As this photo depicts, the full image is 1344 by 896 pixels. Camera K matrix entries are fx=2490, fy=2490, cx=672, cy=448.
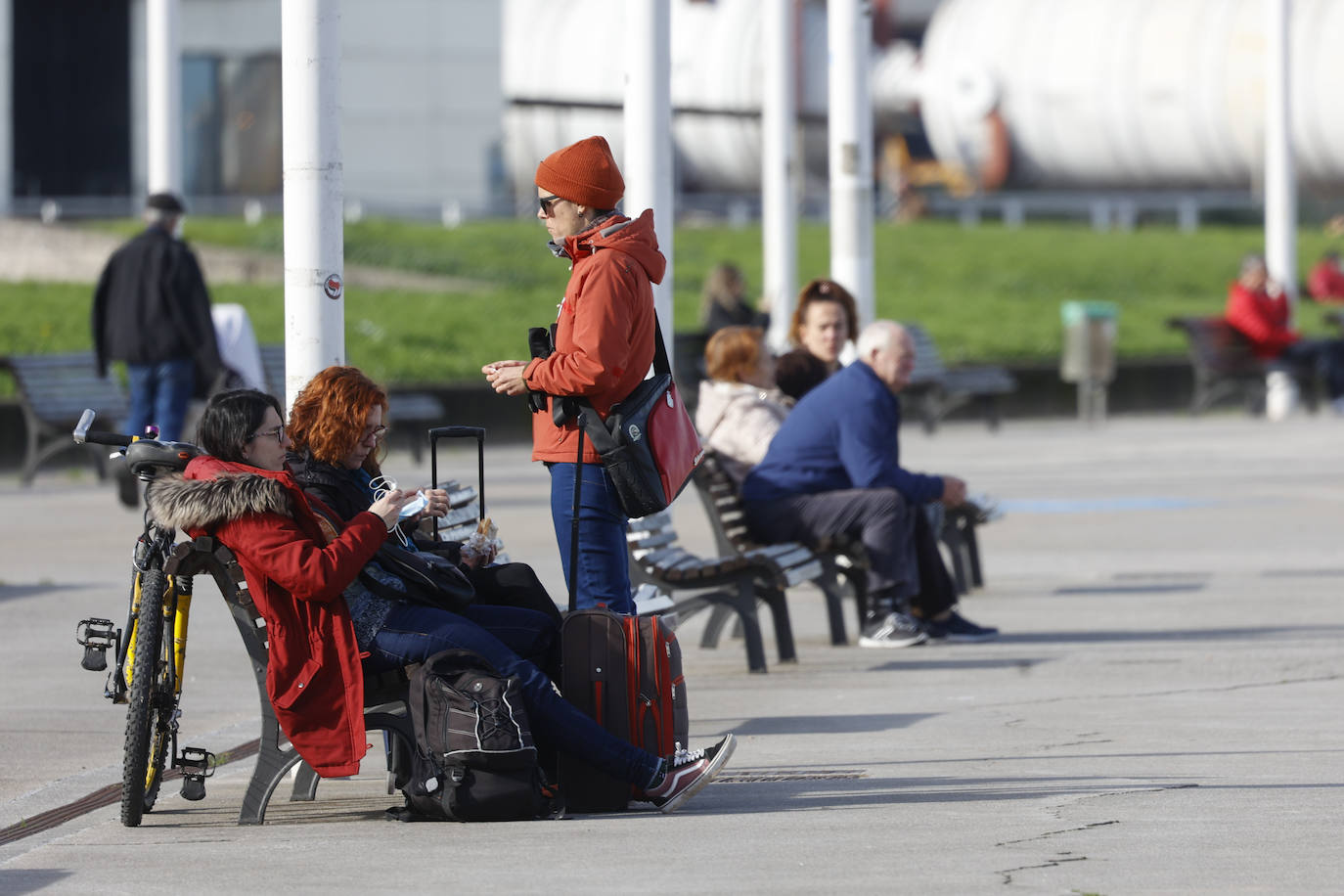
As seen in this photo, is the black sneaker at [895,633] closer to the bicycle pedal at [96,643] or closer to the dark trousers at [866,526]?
the dark trousers at [866,526]

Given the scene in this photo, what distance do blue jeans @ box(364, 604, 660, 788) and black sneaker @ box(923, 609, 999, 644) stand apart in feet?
12.6

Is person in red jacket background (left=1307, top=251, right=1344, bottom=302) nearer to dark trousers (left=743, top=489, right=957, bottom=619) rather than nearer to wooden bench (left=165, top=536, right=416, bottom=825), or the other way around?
dark trousers (left=743, top=489, right=957, bottom=619)

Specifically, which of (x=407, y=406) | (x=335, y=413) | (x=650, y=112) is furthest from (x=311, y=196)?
(x=407, y=406)

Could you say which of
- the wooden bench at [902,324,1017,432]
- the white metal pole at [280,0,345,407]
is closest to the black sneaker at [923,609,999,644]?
the white metal pole at [280,0,345,407]

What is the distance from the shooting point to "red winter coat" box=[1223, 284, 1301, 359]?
81.7 ft

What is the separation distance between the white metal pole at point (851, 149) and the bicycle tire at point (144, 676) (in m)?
9.13

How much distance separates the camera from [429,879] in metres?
5.69

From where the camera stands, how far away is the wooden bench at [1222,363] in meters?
24.9

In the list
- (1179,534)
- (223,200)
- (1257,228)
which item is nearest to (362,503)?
(1179,534)

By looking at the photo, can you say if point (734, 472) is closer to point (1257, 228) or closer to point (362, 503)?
point (362, 503)

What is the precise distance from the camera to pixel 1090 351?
23.7m

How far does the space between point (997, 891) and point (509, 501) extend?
1058 centimetres

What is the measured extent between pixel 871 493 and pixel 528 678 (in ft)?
12.2

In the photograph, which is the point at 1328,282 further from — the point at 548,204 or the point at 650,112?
the point at 548,204
